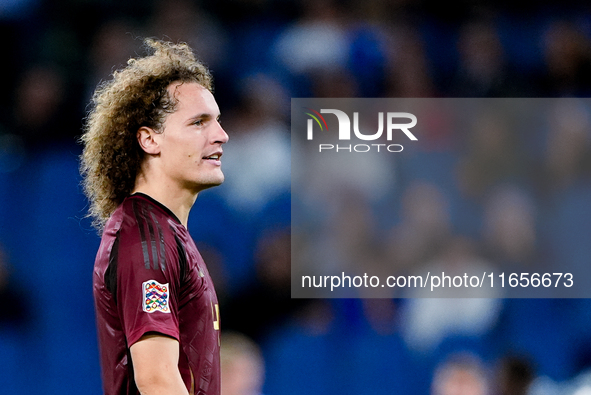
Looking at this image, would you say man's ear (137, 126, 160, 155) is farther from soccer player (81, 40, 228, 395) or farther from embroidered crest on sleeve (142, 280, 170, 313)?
embroidered crest on sleeve (142, 280, 170, 313)

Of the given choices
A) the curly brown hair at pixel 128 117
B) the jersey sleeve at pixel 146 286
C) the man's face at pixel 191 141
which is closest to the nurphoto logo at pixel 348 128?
the curly brown hair at pixel 128 117

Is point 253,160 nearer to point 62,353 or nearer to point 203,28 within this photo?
point 203,28

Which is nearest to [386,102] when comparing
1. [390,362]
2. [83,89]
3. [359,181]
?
[359,181]

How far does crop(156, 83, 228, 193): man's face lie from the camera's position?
6.88ft

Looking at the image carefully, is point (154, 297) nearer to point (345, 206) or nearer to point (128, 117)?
point (128, 117)

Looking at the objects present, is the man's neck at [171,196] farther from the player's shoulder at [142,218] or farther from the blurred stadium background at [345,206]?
the blurred stadium background at [345,206]

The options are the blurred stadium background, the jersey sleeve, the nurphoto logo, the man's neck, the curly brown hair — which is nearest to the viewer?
the jersey sleeve

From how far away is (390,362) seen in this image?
4254mm

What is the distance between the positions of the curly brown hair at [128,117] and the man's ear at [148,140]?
2 centimetres

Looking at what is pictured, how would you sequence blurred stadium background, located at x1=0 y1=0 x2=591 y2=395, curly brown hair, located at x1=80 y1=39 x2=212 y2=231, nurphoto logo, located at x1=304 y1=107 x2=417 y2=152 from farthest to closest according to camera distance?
nurphoto logo, located at x1=304 y1=107 x2=417 y2=152 → blurred stadium background, located at x1=0 y1=0 x2=591 y2=395 → curly brown hair, located at x1=80 y1=39 x2=212 y2=231

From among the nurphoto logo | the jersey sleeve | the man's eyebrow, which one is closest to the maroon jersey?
the jersey sleeve

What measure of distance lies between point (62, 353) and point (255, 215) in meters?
1.41

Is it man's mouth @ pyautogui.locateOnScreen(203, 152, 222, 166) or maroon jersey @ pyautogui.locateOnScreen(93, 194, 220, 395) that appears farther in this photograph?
man's mouth @ pyautogui.locateOnScreen(203, 152, 222, 166)

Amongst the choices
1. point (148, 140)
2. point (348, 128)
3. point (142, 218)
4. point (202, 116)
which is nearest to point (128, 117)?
point (148, 140)
